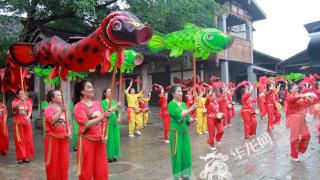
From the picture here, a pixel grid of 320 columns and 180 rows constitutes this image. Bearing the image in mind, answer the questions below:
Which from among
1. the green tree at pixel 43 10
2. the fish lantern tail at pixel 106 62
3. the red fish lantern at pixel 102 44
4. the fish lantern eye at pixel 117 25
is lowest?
the fish lantern tail at pixel 106 62

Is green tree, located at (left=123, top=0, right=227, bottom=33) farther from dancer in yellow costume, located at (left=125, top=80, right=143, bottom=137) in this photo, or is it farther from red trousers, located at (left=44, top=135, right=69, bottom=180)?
red trousers, located at (left=44, top=135, right=69, bottom=180)

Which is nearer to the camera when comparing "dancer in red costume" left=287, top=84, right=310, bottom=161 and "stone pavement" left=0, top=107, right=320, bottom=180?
"stone pavement" left=0, top=107, right=320, bottom=180

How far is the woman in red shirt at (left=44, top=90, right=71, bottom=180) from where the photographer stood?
4.68m

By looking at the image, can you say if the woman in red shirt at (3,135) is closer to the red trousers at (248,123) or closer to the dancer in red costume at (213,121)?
the dancer in red costume at (213,121)

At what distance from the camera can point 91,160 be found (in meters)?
4.03

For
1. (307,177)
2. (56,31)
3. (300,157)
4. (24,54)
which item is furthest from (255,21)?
(24,54)

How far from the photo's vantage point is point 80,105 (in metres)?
4.13

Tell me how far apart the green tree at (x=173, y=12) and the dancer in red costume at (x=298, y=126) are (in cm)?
511

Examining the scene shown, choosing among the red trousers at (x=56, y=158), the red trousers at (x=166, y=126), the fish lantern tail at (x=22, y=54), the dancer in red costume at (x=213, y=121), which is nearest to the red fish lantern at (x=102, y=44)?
the fish lantern tail at (x=22, y=54)

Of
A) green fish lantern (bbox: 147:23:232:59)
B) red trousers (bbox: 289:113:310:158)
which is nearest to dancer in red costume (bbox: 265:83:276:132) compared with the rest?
red trousers (bbox: 289:113:310:158)

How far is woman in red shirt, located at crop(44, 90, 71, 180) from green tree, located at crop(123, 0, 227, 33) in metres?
5.47

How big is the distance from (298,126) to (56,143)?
4.76 meters

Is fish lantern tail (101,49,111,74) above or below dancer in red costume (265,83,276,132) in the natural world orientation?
above

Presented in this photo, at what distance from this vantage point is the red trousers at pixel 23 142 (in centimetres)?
698
